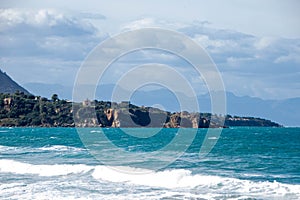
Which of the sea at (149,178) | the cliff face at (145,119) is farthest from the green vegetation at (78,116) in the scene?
the sea at (149,178)

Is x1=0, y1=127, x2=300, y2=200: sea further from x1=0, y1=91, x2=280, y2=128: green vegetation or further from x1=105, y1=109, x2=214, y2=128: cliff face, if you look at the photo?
x1=0, y1=91, x2=280, y2=128: green vegetation

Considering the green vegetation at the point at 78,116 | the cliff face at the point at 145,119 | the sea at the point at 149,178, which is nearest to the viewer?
the sea at the point at 149,178

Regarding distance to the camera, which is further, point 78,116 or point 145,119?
point 78,116

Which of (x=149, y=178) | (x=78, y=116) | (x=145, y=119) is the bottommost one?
(x=149, y=178)

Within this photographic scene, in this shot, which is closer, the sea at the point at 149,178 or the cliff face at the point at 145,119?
the sea at the point at 149,178

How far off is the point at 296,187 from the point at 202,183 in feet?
16.1

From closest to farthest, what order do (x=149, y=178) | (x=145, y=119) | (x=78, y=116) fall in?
(x=149, y=178) → (x=145, y=119) → (x=78, y=116)

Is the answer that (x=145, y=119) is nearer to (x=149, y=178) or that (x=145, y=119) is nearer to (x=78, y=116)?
(x=78, y=116)

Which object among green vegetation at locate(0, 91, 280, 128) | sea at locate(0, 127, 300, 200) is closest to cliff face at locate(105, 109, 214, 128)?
green vegetation at locate(0, 91, 280, 128)

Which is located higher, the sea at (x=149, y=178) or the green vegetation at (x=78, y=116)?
the green vegetation at (x=78, y=116)

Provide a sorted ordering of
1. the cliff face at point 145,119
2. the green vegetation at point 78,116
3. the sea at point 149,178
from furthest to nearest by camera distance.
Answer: the green vegetation at point 78,116 < the cliff face at point 145,119 < the sea at point 149,178

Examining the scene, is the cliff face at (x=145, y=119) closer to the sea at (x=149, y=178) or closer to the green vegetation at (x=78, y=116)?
the green vegetation at (x=78, y=116)

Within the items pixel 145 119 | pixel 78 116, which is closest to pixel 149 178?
pixel 145 119

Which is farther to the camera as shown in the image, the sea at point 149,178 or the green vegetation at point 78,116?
the green vegetation at point 78,116
